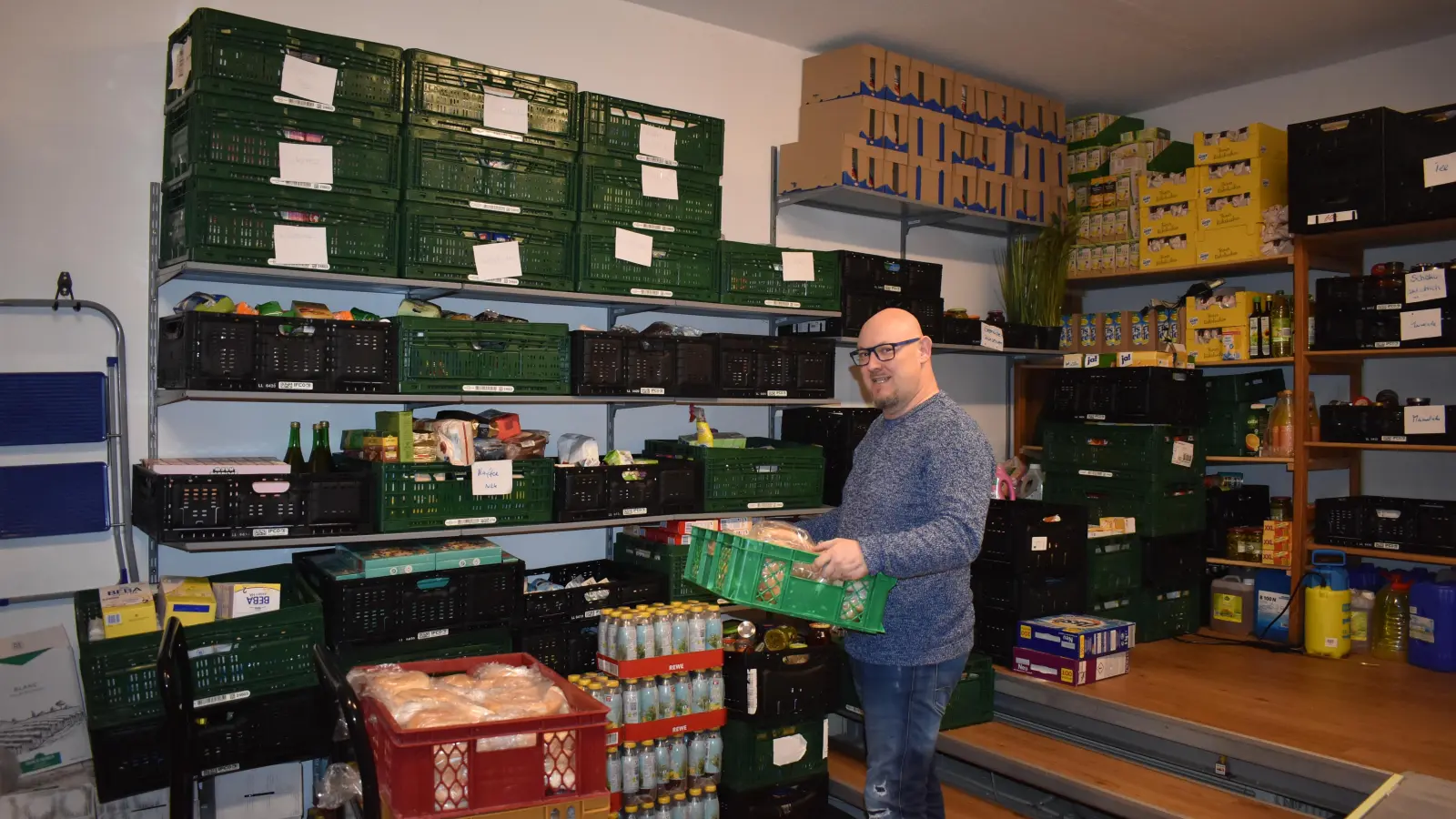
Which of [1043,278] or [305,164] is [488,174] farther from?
[1043,278]

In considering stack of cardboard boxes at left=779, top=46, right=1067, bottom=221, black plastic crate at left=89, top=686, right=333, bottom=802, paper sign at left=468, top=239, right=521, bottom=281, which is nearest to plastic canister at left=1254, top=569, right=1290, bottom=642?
stack of cardboard boxes at left=779, top=46, right=1067, bottom=221

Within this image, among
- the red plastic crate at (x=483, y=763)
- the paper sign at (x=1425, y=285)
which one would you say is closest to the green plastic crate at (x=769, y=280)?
the red plastic crate at (x=483, y=763)

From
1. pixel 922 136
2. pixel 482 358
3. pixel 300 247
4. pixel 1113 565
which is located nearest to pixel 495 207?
pixel 482 358

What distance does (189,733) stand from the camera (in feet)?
6.94

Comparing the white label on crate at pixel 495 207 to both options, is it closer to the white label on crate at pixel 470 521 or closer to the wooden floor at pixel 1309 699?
the white label on crate at pixel 470 521

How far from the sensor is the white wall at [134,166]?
132 inches

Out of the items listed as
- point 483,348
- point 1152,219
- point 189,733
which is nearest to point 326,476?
point 483,348

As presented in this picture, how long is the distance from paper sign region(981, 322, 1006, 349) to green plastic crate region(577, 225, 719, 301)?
177 centimetres

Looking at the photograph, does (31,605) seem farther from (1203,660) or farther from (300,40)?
(1203,660)

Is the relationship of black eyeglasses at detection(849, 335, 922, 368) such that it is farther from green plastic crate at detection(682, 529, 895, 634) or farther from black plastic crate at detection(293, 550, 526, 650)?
black plastic crate at detection(293, 550, 526, 650)

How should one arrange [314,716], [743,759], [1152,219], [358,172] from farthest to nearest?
[1152,219] → [743,759] → [358,172] → [314,716]

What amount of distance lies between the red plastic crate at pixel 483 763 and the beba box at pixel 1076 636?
2.75 metres

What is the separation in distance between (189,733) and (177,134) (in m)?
2.19

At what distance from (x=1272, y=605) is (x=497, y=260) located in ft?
13.9
